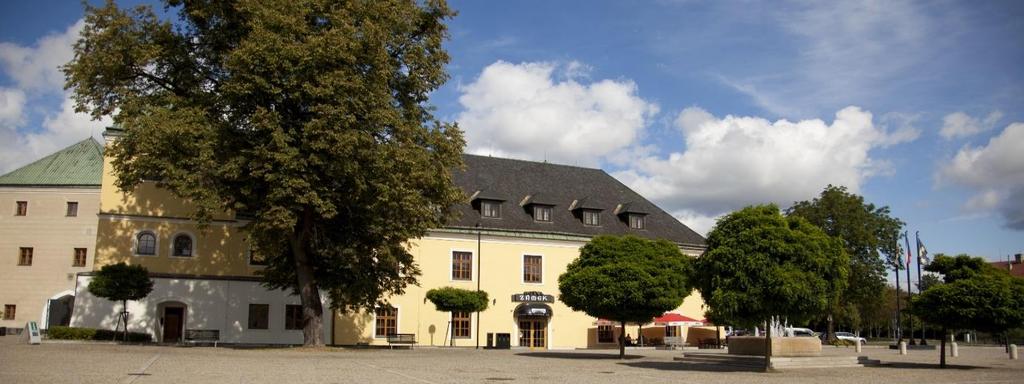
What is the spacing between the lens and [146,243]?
35562 millimetres

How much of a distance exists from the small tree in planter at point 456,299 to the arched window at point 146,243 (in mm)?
12336

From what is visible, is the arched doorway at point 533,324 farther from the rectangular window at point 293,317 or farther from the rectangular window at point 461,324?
the rectangular window at point 293,317

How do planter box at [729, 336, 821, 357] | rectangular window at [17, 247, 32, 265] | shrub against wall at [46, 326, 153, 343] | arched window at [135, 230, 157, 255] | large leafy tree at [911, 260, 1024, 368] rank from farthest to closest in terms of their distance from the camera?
rectangular window at [17, 247, 32, 265]
arched window at [135, 230, 157, 255]
shrub against wall at [46, 326, 153, 343]
planter box at [729, 336, 821, 357]
large leafy tree at [911, 260, 1024, 368]

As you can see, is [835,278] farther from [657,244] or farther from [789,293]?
[657,244]

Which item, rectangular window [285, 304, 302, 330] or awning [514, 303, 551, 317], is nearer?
rectangular window [285, 304, 302, 330]

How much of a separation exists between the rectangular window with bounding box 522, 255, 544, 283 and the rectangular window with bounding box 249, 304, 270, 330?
501 inches

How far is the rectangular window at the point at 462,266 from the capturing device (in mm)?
40000

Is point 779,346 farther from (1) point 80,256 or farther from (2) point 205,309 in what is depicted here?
(1) point 80,256

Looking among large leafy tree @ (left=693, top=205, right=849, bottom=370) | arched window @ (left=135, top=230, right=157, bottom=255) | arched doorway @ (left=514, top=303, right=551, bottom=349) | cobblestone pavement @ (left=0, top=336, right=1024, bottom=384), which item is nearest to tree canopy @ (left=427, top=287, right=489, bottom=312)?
arched doorway @ (left=514, top=303, right=551, bottom=349)

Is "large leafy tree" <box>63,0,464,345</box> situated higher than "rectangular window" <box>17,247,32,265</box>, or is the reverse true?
"large leafy tree" <box>63,0,464,345</box>

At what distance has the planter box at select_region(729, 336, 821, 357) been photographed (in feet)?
87.6

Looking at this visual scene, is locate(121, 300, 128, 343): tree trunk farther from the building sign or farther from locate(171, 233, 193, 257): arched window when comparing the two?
the building sign

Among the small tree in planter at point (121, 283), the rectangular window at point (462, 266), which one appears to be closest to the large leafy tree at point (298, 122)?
the small tree in planter at point (121, 283)

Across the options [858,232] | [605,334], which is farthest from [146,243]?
[858,232]
